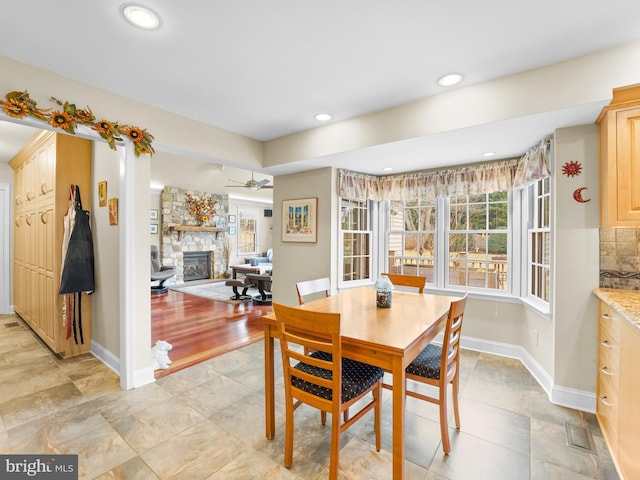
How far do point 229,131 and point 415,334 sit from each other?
2802 mm

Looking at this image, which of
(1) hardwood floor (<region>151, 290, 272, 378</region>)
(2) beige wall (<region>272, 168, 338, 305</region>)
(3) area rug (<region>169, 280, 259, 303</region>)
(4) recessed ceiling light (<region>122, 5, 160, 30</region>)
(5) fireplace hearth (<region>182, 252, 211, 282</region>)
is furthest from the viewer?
(5) fireplace hearth (<region>182, 252, 211, 282</region>)

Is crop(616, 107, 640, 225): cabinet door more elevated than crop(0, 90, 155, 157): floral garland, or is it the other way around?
crop(0, 90, 155, 157): floral garland

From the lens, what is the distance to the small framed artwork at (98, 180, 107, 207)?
2.94 meters

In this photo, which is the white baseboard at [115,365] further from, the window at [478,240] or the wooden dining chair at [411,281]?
the window at [478,240]

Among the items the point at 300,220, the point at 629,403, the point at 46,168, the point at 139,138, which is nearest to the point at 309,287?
the point at 300,220

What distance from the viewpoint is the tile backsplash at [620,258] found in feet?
7.03

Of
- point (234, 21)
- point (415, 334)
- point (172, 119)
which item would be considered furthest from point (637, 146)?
point (172, 119)

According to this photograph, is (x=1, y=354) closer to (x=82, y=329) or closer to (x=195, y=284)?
(x=82, y=329)

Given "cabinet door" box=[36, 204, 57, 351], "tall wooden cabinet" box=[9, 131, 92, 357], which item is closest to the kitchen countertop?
"tall wooden cabinet" box=[9, 131, 92, 357]

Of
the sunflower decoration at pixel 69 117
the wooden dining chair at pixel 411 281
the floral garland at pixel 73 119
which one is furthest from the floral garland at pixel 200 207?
the wooden dining chair at pixel 411 281

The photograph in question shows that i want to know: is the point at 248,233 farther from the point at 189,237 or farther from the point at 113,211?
the point at 113,211

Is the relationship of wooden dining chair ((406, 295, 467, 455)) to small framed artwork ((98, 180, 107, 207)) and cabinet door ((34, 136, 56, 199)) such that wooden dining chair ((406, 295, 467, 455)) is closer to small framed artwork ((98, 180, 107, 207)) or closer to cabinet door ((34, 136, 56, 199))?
small framed artwork ((98, 180, 107, 207))

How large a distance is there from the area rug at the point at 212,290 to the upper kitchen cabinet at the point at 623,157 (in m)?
5.46

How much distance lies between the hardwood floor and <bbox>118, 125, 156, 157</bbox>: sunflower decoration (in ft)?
6.75
